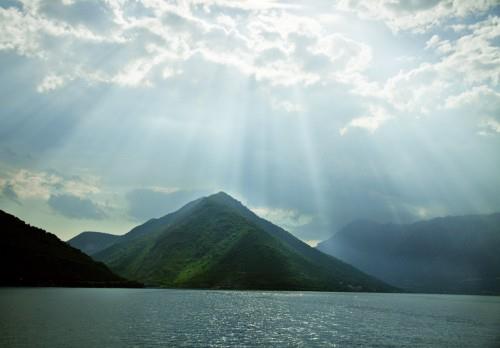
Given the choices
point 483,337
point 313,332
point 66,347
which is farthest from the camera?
point 483,337

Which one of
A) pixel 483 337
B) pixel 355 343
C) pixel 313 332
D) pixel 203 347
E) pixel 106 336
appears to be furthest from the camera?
pixel 483 337

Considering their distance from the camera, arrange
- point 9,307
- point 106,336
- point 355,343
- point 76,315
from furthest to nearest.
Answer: point 9,307, point 76,315, point 355,343, point 106,336

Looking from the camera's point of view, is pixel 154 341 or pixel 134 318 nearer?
pixel 154 341

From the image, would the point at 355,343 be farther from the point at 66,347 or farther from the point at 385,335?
the point at 66,347

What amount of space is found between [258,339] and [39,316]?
236ft

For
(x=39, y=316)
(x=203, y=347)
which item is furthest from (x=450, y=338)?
(x=39, y=316)

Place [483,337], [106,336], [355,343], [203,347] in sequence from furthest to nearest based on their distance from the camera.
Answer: [483,337]
[355,343]
[106,336]
[203,347]

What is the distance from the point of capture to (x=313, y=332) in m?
120

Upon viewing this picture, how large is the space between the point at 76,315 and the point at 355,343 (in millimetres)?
92342

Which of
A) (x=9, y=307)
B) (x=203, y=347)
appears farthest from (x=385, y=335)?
(x=9, y=307)

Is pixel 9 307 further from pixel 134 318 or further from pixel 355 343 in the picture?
pixel 355 343

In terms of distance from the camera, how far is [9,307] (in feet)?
486

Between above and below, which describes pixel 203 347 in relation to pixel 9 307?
below

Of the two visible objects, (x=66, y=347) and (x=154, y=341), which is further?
(x=154, y=341)
